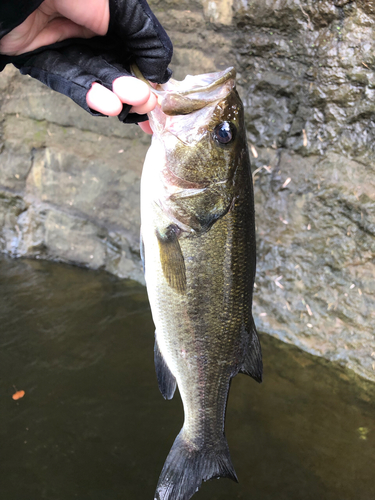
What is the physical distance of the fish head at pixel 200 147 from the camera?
1496 mm

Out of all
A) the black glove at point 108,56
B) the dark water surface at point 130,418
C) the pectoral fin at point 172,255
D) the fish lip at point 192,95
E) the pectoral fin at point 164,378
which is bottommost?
the dark water surface at point 130,418

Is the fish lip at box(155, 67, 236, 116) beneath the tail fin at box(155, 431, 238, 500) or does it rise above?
above

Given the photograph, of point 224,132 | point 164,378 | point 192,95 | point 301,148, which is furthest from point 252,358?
point 301,148

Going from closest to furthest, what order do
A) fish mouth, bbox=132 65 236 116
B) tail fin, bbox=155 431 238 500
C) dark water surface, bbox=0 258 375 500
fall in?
fish mouth, bbox=132 65 236 116
tail fin, bbox=155 431 238 500
dark water surface, bbox=0 258 375 500

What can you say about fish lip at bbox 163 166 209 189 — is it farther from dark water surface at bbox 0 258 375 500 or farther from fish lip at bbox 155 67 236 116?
dark water surface at bbox 0 258 375 500

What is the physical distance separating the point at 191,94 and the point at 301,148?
1.77 m

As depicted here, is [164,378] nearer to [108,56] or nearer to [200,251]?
[200,251]

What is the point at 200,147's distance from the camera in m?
1.53

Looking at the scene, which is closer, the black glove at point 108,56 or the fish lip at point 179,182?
the black glove at point 108,56

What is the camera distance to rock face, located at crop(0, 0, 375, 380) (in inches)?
109

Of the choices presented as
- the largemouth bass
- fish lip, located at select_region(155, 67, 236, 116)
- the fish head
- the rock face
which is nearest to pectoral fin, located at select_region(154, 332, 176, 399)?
the largemouth bass

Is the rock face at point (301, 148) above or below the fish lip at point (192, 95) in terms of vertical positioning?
below

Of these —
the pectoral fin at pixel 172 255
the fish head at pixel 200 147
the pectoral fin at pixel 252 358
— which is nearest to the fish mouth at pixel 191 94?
the fish head at pixel 200 147

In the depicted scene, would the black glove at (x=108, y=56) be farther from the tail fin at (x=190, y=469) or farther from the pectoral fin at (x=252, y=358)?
the tail fin at (x=190, y=469)
